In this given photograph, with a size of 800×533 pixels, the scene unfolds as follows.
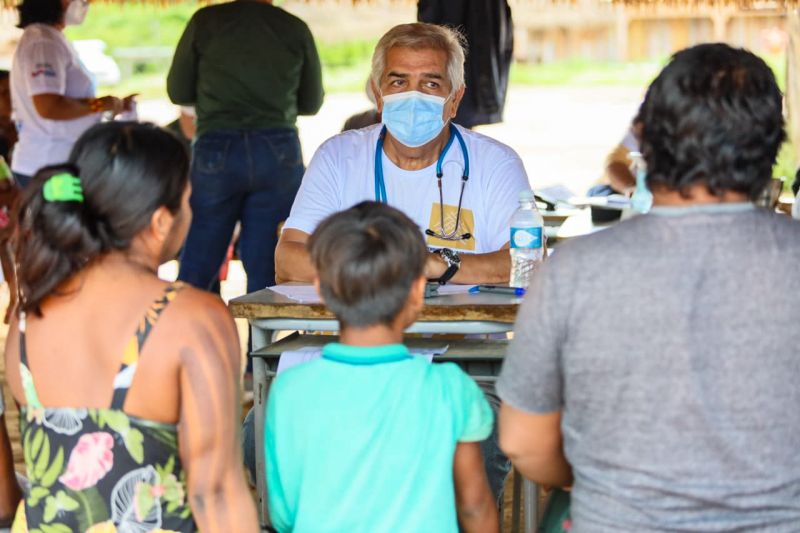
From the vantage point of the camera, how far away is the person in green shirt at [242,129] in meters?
5.23

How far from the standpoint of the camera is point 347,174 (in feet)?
12.1

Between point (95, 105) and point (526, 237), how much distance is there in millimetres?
3230

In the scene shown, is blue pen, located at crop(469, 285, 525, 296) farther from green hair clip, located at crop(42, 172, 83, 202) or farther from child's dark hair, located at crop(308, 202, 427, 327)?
green hair clip, located at crop(42, 172, 83, 202)

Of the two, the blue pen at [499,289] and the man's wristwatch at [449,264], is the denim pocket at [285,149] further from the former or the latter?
the blue pen at [499,289]

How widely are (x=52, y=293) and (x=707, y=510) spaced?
117 centimetres

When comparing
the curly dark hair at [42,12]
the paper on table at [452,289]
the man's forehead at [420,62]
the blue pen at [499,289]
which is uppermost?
the curly dark hair at [42,12]

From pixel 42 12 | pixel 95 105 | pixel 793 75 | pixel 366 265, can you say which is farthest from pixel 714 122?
pixel 793 75

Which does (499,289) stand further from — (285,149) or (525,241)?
(285,149)

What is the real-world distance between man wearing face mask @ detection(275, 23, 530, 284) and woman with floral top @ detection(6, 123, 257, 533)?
1409mm

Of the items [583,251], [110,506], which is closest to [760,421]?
[583,251]

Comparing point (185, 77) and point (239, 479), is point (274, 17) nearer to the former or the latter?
point (185, 77)

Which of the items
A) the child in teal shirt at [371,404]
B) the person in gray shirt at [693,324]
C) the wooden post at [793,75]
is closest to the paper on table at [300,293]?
the child in teal shirt at [371,404]

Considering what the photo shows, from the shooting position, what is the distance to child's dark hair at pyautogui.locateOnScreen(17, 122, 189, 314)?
6.79 feet

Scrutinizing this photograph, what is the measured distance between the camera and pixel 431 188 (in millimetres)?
3602
